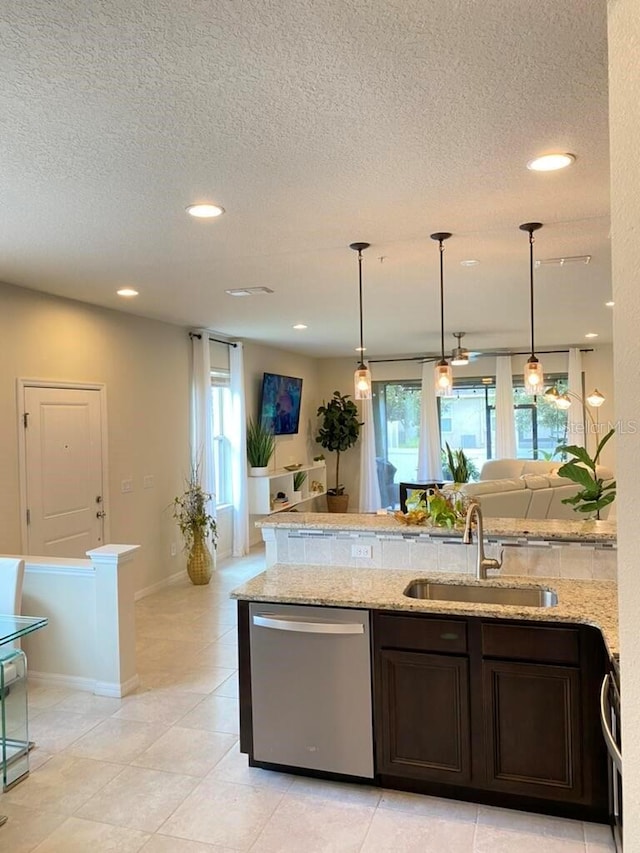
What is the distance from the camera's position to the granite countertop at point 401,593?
2.50 m

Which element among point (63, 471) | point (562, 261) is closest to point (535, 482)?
point (562, 261)

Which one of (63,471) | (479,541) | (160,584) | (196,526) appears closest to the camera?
(479,541)

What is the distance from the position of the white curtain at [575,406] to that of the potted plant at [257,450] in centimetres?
459

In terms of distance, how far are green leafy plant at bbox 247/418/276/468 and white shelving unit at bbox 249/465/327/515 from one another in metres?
0.20

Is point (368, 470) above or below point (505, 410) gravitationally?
below

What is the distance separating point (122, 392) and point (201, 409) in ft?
4.00

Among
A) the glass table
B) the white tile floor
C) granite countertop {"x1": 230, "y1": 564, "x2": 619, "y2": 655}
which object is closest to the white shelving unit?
the white tile floor

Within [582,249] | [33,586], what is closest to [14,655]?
[33,586]

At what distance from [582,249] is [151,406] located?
406 cm

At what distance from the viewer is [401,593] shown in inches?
113

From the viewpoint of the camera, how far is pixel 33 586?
Answer: 3.96 meters

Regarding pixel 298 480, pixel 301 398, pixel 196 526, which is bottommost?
pixel 196 526

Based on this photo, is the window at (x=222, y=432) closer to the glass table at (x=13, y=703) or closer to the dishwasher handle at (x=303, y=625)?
Result: the glass table at (x=13, y=703)

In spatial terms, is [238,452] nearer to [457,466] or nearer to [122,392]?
[122,392]
